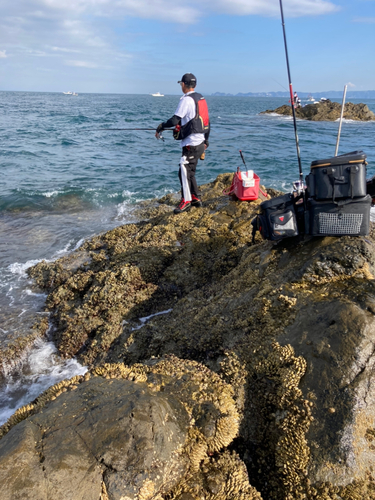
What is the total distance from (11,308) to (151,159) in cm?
1424

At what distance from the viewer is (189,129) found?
681cm

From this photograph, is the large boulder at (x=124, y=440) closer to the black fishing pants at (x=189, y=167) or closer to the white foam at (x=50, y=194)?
the black fishing pants at (x=189, y=167)

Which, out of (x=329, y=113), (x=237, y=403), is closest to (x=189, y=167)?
(x=237, y=403)

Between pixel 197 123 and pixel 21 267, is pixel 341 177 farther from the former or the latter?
pixel 21 267

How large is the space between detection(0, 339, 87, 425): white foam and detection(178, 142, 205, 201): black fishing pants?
4219 millimetres

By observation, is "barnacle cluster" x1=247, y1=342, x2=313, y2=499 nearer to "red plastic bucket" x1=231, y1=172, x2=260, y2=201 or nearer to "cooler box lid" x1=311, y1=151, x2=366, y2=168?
"cooler box lid" x1=311, y1=151, x2=366, y2=168

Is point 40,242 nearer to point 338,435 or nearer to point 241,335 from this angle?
point 241,335

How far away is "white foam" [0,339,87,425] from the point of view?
165 inches

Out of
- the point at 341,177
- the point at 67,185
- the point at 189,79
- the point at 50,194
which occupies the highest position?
the point at 189,79

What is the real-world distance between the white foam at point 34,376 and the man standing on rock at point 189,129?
3976mm

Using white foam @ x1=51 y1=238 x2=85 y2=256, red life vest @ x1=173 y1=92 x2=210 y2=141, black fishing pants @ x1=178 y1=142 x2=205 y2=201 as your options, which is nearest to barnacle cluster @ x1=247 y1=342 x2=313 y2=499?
black fishing pants @ x1=178 y1=142 x2=205 y2=201

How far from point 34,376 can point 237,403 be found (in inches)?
122

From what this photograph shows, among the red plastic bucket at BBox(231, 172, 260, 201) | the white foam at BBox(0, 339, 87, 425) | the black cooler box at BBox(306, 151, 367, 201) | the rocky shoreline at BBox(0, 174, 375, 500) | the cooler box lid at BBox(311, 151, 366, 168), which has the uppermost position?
the cooler box lid at BBox(311, 151, 366, 168)

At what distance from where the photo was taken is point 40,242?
860 cm
